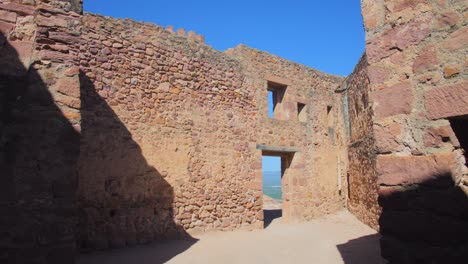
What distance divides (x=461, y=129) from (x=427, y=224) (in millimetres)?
627

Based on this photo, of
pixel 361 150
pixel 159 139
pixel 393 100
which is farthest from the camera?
pixel 361 150

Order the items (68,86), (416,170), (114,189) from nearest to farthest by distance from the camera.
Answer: (416,170), (68,86), (114,189)

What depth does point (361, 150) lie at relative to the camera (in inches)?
430

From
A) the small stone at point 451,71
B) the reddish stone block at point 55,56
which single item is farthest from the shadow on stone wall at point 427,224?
the reddish stone block at point 55,56

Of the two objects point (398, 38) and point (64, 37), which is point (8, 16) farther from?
point (398, 38)

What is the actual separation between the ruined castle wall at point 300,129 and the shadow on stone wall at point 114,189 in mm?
3413

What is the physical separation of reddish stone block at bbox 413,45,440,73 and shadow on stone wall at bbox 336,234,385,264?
3568 millimetres

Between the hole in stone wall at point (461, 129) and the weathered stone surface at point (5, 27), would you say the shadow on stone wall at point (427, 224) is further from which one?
the weathered stone surface at point (5, 27)

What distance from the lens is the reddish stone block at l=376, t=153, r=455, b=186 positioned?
2107 millimetres

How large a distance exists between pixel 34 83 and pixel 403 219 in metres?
3.43

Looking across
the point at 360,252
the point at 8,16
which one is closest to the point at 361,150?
the point at 360,252

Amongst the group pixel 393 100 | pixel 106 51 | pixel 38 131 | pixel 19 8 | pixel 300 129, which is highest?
pixel 106 51

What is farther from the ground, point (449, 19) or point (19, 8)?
point (19, 8)

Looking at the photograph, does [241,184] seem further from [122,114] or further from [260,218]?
[122,114]
